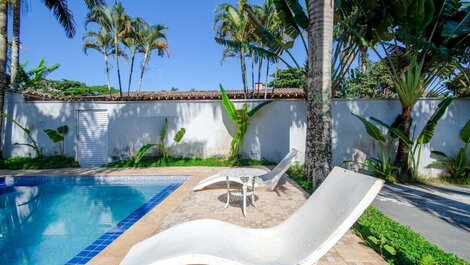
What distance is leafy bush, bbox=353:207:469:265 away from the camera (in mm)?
3375

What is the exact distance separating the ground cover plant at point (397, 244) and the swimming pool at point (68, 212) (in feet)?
13.2

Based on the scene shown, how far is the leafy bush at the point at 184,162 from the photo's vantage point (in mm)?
11469

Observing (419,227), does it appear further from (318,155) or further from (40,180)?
(40,180)

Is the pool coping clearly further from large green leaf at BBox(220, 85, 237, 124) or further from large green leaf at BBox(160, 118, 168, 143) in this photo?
large green leaf at BBox(220, 85, 237, 124)

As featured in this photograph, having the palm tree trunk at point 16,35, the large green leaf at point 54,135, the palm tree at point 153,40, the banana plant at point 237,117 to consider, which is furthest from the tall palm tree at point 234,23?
the palm tree trunk at point 16,35

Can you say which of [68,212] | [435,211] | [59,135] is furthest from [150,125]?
[435,211]

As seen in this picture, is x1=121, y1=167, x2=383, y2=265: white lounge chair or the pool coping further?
the pool coping

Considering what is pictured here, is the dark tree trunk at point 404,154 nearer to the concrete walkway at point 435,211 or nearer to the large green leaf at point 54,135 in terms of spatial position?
the concrete walkway at point 435,211

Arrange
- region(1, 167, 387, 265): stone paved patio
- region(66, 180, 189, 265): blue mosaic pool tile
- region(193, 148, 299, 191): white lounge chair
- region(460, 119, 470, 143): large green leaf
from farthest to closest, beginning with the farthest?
region(460, 119, 470, 143): large green leaf → region(193, 148, 299, 191): white lounge chair → region(66, 180, 189, 265): blue mosaic pool tile → region(1, 167, 387, 265): stone paved patio

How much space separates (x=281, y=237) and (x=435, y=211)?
4567 mm

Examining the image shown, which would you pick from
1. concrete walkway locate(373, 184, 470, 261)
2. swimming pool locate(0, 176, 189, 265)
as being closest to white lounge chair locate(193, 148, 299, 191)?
swimming pool locate(0, 176, 189, 265)

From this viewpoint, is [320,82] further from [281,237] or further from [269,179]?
[281,237]

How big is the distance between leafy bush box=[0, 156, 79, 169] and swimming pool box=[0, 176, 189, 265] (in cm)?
176

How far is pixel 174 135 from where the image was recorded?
12328 mm
